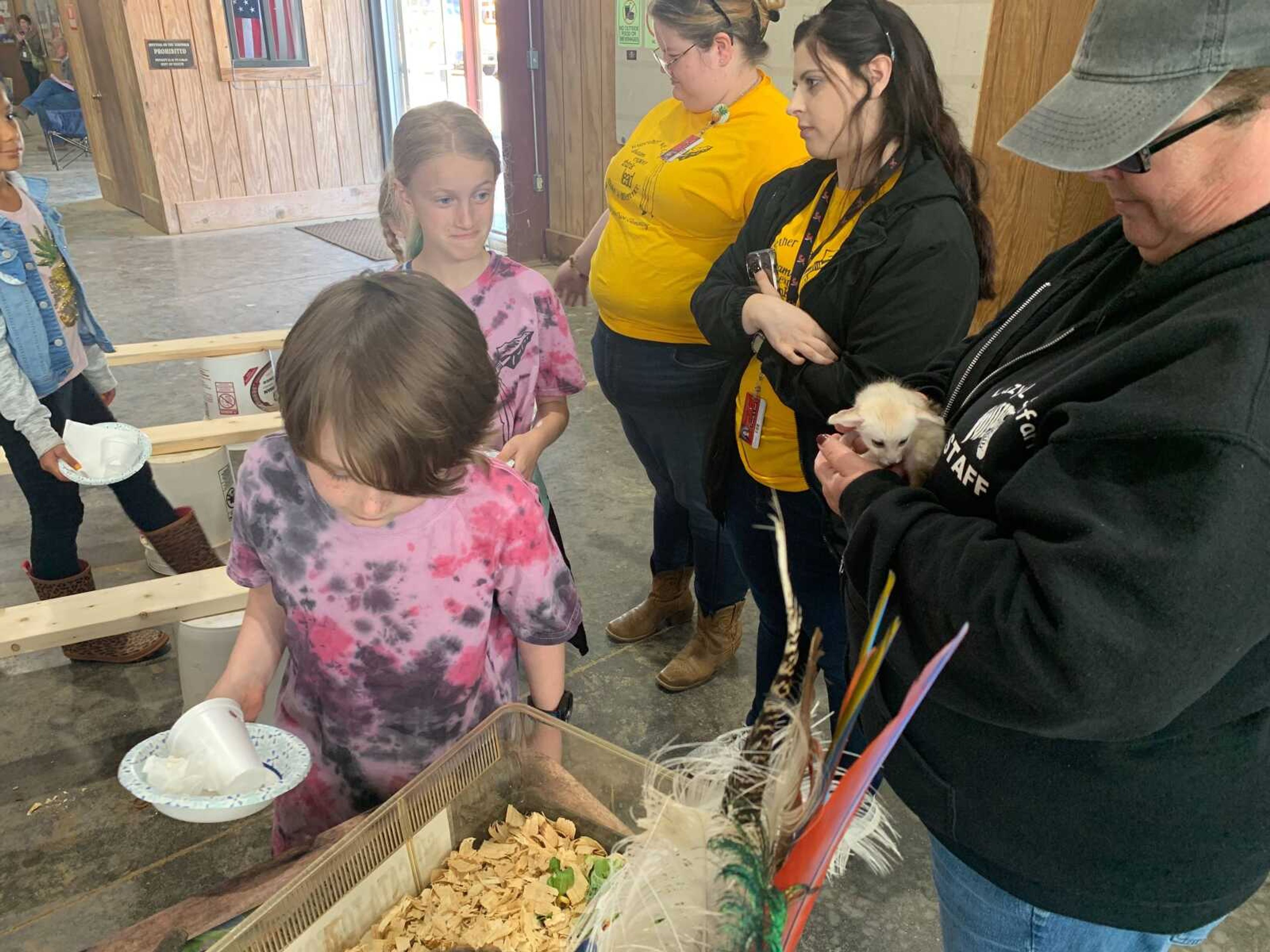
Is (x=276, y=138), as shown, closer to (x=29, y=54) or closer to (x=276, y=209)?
(x=276, y=209)

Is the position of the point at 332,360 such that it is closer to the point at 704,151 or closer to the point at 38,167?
the point at 704,151

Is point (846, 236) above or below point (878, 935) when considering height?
above

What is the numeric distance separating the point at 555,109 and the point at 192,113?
10.7 ft

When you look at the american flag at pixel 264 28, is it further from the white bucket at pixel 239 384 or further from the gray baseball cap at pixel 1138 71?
the gray baseball cap at pixel 1138 71

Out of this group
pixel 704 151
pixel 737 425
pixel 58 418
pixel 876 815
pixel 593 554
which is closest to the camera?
pixel 876 815

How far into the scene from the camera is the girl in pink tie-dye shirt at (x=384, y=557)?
0.96 m

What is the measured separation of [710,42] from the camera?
1.85 m

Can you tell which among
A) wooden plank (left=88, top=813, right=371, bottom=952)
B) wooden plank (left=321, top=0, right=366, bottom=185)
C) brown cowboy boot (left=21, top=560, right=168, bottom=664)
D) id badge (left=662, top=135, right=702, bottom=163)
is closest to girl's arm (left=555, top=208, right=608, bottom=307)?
id badge (left=662, top=135, right=702, bottom=163)

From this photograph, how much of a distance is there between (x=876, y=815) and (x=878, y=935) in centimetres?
126

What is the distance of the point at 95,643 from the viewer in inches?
97.8

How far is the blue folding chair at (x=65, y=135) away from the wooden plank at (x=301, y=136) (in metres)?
4.74

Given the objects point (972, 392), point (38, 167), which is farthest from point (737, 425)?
point (38, 167)

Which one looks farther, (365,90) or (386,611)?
(365,90)

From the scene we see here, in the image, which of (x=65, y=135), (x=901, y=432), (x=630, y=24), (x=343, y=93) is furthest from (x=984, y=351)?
(x=65, y=135)
